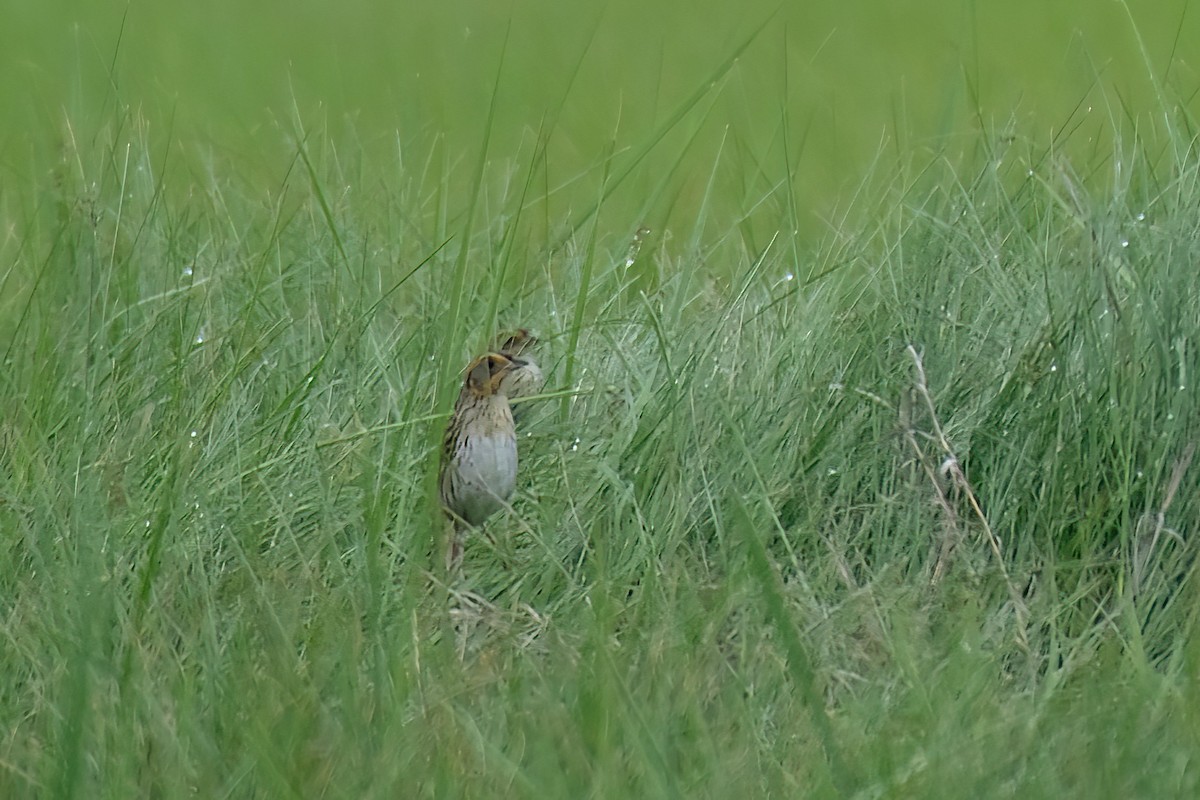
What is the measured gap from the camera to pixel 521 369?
283 cm

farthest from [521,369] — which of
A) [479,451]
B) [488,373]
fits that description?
[479,451]

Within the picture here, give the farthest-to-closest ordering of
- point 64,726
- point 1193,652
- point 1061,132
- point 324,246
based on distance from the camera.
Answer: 1. point 324,246
2. point 1061,132
3. point 1193,652
4. point 64,726

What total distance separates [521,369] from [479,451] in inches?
10.1

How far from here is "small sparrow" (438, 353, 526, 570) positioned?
2.63 metres

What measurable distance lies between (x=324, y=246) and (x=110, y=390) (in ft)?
2.85

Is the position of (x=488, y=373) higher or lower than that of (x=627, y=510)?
higher

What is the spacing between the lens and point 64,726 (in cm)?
202

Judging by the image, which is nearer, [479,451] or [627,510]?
[479,451]

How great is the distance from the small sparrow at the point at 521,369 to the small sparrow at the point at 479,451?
62 millimetres

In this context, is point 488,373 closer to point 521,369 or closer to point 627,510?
point 521,369

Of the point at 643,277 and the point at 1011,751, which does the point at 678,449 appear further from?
the point at 643,277

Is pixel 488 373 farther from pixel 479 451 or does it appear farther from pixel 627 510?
pixel 627 510

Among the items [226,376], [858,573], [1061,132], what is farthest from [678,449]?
[1061,132]

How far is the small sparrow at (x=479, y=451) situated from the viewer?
263 centimetres
